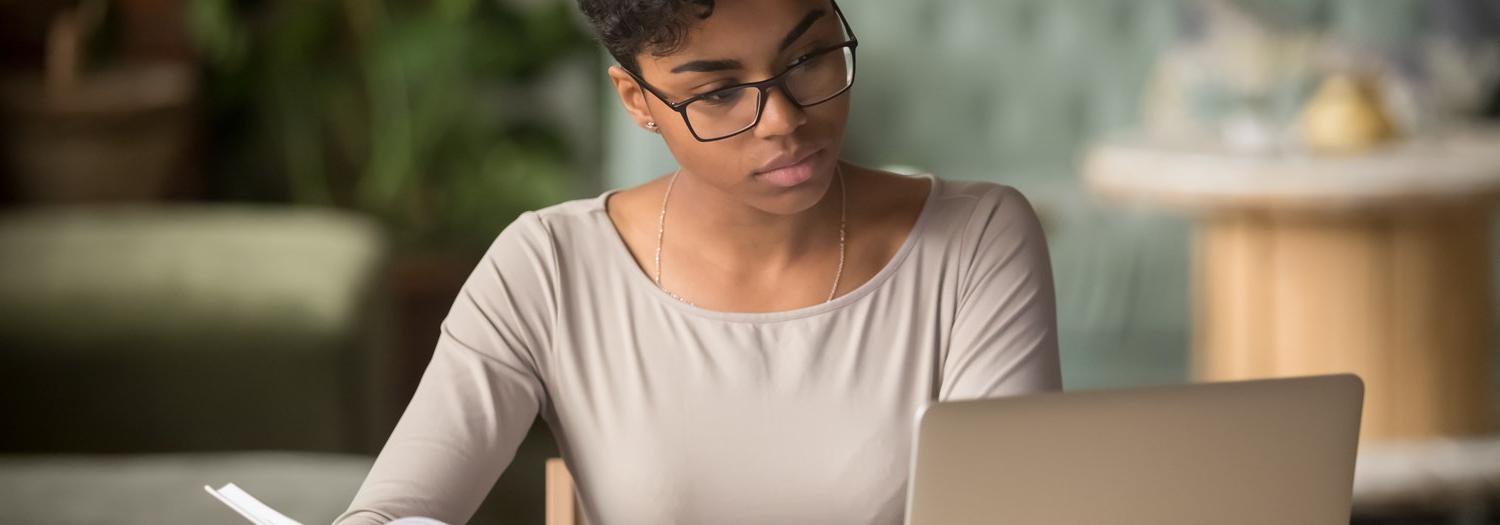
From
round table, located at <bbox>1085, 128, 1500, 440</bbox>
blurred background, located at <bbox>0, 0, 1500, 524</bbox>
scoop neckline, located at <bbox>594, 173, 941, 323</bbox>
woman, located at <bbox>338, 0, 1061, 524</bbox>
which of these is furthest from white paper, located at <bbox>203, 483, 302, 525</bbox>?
round table, located at <bbox>1085, 128, 1500, 440</bbox>

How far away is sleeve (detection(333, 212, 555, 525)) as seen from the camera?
48.5 inches

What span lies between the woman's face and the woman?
14mm

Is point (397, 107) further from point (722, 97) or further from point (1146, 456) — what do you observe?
point (1146, 456)

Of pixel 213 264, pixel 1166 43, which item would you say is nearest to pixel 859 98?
pixel 1166 43

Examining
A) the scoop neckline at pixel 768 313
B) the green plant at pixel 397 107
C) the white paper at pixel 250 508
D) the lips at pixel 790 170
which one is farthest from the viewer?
the green plant at pixel 397 107

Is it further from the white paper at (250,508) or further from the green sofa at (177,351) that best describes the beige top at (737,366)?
the green sofa at (177,351)

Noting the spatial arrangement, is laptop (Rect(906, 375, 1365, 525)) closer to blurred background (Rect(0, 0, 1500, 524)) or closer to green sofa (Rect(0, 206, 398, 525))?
blurred background (Rect(0, 0, 1500, 524))

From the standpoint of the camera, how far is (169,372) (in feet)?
8.21

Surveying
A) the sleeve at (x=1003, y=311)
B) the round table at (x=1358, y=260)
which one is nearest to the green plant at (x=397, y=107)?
the round table at (x=1358, y=260)

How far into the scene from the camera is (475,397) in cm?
128

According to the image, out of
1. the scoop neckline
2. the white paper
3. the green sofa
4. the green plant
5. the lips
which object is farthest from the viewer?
the green plant

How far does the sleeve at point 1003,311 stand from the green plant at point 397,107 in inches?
124

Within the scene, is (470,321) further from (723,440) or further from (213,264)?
(213,264)

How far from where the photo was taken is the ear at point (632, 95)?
48.9 inches
